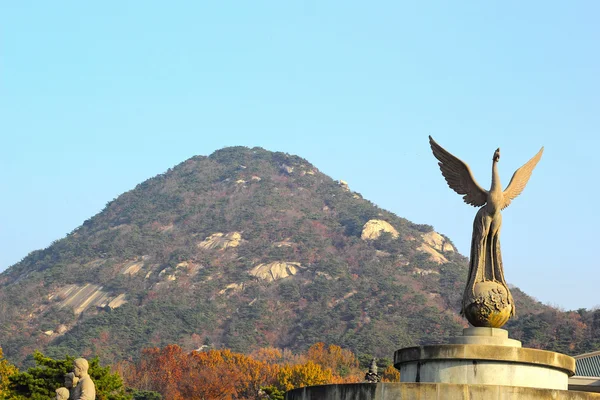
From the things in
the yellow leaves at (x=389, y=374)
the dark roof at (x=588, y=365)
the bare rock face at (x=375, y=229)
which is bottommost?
the dark roof at (x=588, y=365)

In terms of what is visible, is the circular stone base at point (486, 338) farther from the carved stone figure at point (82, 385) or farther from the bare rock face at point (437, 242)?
the bare rock face at point (437, 242)

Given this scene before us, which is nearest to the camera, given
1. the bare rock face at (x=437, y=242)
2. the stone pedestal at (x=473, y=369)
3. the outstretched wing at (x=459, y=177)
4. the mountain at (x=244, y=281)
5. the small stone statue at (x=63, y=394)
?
the stone pedestal at (x=473, y=369)

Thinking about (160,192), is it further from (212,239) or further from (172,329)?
(172,329)

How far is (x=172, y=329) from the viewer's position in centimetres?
13275

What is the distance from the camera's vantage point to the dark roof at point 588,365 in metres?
32.8

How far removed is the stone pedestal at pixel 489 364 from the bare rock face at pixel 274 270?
139077 millimetres

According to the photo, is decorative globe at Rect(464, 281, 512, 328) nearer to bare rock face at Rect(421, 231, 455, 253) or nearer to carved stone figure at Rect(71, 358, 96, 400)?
carved stone figure at Rect(71, 358, 96, 400)

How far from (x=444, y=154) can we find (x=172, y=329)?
117 m

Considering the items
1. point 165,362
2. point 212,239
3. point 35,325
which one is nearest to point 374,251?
point 212,239

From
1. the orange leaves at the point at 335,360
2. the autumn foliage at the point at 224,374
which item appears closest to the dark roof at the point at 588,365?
the autumn foliage at the point at 224,374

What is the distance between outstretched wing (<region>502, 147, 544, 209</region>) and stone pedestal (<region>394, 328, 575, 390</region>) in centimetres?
257

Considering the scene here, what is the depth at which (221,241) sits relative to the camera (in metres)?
170

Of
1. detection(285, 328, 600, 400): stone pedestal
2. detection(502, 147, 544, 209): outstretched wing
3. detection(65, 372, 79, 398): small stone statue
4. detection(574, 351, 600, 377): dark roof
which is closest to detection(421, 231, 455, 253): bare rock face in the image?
detection(574, 351, 600, 377): dark roof

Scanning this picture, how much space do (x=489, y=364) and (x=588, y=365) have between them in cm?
1911
